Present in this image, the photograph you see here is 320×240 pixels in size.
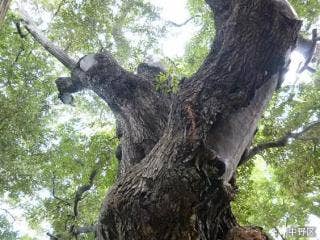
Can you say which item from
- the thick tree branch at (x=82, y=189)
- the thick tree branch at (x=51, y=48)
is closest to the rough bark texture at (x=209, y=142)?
the thick tree branch at (x=51, y=48)

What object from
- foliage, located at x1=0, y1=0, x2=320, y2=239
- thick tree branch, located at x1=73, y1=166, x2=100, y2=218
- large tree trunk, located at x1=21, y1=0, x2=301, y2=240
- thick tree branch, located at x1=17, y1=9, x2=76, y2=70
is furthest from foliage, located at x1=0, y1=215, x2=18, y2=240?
large tree trunk, located at x1=21, y1=0, x2=301, y2=240

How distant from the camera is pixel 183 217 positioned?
11.1 feet

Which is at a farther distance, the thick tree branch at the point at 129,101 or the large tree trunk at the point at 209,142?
the thick tree branch at the point at 129,101

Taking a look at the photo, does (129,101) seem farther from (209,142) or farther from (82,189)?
(82,189)

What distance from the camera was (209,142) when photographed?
3799 mm

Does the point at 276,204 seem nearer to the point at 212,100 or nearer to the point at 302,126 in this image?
the point at 302,126

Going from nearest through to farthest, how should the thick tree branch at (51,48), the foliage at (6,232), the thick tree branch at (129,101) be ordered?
the thick tree branch at (129,101) < the thick tree branch at (51,48) < the foliage at (6,232)

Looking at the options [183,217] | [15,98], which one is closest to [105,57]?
[183,217]

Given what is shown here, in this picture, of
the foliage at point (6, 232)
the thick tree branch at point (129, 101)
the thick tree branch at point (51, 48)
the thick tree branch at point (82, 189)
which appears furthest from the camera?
the foliage at point (6, 232)

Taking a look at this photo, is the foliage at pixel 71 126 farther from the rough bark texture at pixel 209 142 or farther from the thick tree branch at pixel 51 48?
the rough bark texture at pixel 209 142

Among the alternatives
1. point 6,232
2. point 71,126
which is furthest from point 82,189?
point 6,232

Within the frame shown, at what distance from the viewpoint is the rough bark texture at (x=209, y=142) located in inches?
135

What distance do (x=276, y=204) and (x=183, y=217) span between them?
857 centimetres

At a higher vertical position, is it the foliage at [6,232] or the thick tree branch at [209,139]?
the foliage at [6,232]
